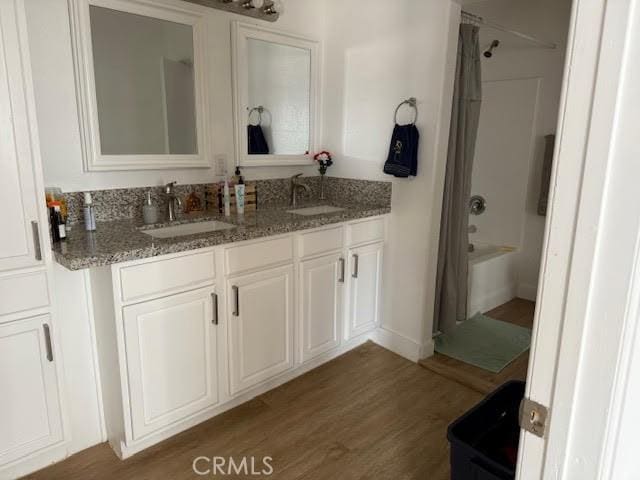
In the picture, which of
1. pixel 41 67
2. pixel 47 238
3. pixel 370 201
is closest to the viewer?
pixel 47 238

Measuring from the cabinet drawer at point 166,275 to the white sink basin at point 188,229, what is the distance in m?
0.32

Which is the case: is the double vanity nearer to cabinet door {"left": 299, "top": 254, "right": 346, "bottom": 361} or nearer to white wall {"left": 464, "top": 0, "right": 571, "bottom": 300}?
cabinet door {"left": 299, "top": 254, "right": 346, "bottom": 361}

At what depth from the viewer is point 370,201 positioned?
2.92 meters

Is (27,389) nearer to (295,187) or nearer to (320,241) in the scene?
(320,241)

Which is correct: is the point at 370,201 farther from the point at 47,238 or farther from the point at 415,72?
the point at 47,238

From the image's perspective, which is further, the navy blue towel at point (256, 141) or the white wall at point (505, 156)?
the white wall at point (505, 156)

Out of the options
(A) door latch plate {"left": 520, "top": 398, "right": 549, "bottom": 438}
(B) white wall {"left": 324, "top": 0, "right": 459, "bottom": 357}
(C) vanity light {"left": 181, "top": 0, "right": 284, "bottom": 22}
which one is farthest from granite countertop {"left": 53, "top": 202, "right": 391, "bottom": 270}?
(A) door latch plate {"left": 520, "top": 398, "right": 549, "bottom": 438}

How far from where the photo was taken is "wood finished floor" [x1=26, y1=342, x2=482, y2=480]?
188 cm

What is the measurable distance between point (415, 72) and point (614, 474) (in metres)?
2.31

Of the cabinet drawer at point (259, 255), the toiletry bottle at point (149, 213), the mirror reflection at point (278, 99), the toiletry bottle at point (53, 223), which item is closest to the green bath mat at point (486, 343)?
the cabinet drawer at point (259, 255)

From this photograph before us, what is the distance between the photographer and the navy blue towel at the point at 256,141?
2762 millimetres

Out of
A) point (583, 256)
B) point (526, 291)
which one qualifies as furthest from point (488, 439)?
point (526, 291)

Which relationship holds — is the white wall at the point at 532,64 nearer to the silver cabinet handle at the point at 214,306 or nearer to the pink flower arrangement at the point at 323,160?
the pink flower arrangement at the point at 323,160

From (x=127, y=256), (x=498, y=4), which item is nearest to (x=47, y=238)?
(x=127, y=256)
